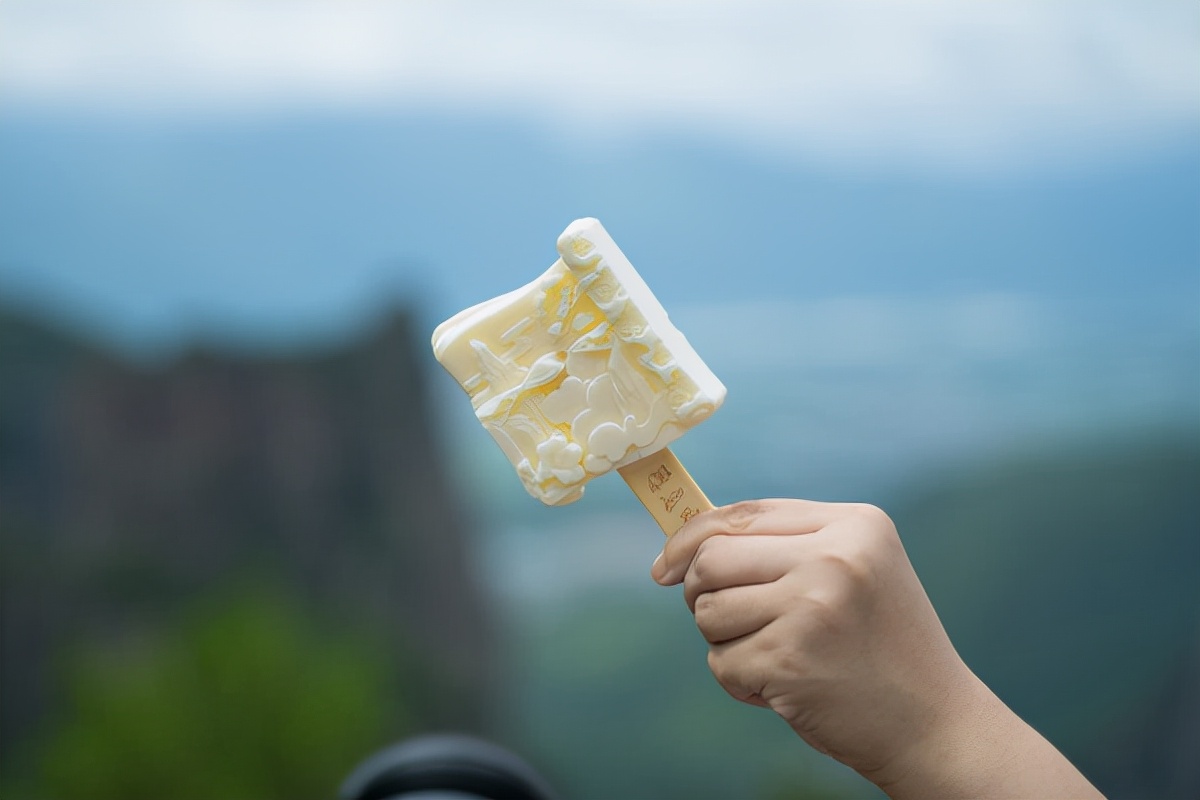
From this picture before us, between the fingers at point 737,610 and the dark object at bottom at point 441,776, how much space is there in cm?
20

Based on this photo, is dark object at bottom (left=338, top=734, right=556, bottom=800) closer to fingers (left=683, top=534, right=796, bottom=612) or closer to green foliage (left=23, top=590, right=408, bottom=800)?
fingers (left=683, top=534, right=796, bottom=612)

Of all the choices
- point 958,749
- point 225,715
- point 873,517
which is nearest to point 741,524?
point 873,517

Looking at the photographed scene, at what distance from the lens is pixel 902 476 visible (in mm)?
3016

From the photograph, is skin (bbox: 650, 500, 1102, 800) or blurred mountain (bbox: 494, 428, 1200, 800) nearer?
skin (bbox: 650, 500, 1102, 800)

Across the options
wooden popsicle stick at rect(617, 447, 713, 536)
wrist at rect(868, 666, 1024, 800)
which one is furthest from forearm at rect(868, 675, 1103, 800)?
wooden popsicle stick at rect(617, 447, 713, 536)

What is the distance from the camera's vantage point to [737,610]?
0.82m

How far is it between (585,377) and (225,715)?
244 centimetres

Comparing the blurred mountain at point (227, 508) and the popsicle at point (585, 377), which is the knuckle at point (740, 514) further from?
the blurred mountain at point (227, 508)

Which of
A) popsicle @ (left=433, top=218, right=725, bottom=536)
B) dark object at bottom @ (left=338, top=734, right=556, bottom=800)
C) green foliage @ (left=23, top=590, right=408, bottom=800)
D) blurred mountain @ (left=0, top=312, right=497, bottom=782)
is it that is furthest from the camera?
blurred mountain @ (left=0, top=312, right=497, bottom=782)

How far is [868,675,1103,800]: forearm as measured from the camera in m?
0.81

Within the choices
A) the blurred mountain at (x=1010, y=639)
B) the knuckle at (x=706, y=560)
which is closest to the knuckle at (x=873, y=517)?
the knuckle at (x=706, y=560)

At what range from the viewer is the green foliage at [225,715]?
9.38ft

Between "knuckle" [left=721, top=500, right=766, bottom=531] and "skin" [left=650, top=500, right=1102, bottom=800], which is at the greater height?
"knuckle" [left=721, top=500, right=766, bottom=531]

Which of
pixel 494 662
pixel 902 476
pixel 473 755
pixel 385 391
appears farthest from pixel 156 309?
pixel 473 755
